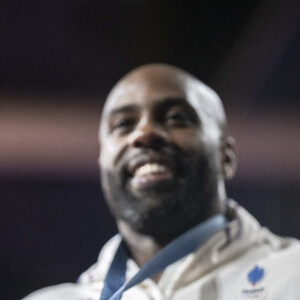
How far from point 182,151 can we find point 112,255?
24 centimetres

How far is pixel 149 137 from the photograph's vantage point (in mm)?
919

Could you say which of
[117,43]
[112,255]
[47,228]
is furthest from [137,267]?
[117,43]

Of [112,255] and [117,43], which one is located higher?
[117,43]

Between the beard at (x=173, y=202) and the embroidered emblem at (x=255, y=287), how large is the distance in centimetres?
14

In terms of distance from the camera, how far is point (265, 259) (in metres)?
0.89

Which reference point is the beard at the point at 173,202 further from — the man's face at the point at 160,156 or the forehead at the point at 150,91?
the forehead at the point at 150,91

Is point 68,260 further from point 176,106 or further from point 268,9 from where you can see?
point 268,9

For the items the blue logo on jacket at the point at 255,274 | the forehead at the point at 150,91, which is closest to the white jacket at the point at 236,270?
the blue logo on jacket at the point at 255,274

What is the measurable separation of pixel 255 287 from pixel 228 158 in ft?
0.86

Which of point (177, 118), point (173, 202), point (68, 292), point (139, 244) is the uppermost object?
point (177, 118)

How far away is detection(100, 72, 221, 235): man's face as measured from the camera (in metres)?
0.92

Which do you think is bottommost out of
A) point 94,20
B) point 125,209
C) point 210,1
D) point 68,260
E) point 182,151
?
point 68,260

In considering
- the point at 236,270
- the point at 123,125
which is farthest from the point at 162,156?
the point at 236,270

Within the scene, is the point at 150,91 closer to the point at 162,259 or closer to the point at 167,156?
the point at 167,156
